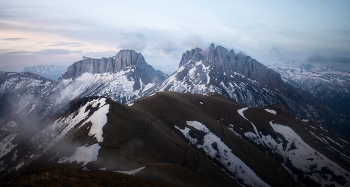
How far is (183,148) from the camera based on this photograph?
65.5m

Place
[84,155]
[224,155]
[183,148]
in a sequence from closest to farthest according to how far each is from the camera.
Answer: [84,155], [183,148], [224,155]

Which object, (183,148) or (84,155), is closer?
(84,155)

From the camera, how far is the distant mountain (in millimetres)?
47291

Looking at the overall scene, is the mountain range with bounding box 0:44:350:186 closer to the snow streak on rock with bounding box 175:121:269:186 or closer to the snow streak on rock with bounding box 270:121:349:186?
the snow streak on rock with bounding box 270:121:349:186

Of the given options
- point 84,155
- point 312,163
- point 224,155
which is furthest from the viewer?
point 312,163

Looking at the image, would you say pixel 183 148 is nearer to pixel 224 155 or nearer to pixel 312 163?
pixel 224 155

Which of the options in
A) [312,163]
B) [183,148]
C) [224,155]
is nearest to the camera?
[183,148]

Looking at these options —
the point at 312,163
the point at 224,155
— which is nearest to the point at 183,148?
the point at 224,155

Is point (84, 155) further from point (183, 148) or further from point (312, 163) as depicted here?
point (312, 163)

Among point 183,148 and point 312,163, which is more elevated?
point 183,148

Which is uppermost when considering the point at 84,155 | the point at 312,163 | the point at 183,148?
the point at 84,155

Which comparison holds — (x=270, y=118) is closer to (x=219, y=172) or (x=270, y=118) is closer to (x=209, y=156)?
(x=209, y=156)

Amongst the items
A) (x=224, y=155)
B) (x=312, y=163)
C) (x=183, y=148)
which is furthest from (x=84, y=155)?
(x=312, y=163)

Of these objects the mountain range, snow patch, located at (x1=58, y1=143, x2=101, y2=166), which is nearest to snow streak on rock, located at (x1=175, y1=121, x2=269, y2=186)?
the mountain range
